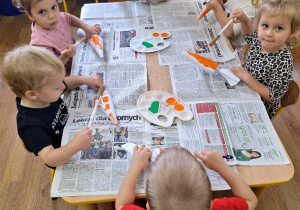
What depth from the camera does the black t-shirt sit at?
773 mm

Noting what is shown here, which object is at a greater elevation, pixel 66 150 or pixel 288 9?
pixel 288 9

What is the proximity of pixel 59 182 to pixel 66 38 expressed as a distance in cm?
75

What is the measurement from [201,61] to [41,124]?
65 centimetres

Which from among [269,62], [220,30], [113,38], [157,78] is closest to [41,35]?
[113,38]

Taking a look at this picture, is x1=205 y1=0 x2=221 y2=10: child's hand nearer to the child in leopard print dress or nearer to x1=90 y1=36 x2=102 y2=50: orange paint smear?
the child in leopard print dress

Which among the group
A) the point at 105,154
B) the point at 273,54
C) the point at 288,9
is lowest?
the point at 105,154

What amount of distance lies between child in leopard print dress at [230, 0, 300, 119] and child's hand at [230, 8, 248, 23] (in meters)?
0.12

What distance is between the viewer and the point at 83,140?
2.45 ft

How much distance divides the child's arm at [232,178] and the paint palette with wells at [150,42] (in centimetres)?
59

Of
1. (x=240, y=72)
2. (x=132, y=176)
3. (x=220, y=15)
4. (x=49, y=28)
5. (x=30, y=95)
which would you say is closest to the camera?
(x=132, y=176)

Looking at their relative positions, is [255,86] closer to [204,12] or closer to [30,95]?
[204,12]

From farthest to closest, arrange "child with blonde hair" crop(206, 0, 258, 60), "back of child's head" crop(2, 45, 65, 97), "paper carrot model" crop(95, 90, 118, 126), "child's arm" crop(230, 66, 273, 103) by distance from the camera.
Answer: "child with blonde hair" crop(206, 0, 258, 60) < "child's arm" crop(230, 66, 273, 103) < "paper carrot model" crop(95, 90, 118, 126) < "back of child's head" crop(2, 45, 65, 97)

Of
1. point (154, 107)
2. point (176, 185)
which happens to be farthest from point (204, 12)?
point (176, 185)

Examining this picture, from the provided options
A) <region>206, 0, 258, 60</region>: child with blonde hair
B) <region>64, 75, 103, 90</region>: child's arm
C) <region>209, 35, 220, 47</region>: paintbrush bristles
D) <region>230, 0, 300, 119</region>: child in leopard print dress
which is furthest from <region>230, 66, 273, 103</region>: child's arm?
<region>64, 75, 103, 90</region>: child's arm
